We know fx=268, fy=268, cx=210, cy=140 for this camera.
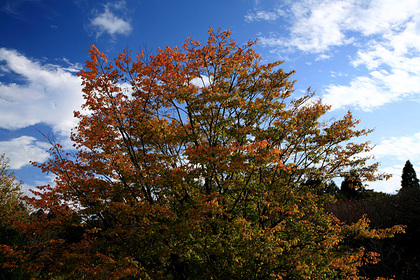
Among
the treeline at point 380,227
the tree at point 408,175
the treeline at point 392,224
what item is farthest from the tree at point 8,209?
the tree at point 408,175

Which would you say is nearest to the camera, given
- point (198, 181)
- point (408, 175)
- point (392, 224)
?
A: point (198, 181)

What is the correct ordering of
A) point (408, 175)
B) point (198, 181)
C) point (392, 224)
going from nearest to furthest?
point (198, 181)
point (392, 224)
point (408, 175)

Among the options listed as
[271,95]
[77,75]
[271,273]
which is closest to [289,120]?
[271,95]

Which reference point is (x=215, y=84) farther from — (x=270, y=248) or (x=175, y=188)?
(x=270, y=248)

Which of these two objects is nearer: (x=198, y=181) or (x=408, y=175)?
(x=198, y=181)

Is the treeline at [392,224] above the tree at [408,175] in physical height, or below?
below

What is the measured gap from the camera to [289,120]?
1109 cm

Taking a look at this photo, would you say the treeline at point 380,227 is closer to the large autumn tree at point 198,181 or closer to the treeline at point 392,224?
the treeline at point 392,224

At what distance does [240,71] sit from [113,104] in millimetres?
5242

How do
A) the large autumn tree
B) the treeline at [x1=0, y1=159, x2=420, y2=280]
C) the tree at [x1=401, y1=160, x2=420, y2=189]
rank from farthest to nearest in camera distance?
the tree at [x1=401, y1=160, x2=420, y2=189]
the treeline at [x1=0, y1=159, x2=420, y2=280]
the large autumn tree

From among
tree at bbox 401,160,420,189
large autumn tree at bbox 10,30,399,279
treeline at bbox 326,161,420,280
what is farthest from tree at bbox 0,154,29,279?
tree at bbox 401,160,420,189

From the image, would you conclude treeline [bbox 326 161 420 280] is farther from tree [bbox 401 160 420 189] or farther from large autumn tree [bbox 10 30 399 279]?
tree [bbox 401 160 420 189]

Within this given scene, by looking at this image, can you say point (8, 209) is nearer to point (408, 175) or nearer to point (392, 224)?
point (392, 224)

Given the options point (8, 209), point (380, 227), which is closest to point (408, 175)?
point (380, 227)
